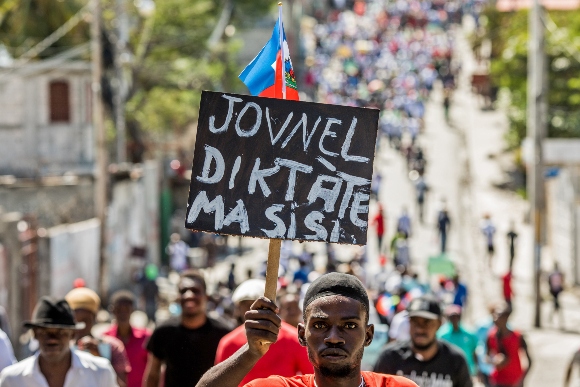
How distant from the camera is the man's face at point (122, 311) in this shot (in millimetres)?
9094

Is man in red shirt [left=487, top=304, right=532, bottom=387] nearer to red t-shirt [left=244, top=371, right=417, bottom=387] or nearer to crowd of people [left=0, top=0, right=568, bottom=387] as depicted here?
crowd of people [left=0, top=0, right=568, bottom=387]

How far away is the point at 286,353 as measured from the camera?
630 cm

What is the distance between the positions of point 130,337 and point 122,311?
21 cm

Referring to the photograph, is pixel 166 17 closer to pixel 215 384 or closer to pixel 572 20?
pixel 572 20

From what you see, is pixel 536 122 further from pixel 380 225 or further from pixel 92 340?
pixel 92 340

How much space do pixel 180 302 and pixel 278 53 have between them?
2623mm

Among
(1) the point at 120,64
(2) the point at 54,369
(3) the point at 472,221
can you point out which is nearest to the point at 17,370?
(2) the point at 54,369

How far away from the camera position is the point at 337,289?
4.23 m

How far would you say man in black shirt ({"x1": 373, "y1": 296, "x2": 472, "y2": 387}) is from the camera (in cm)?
701

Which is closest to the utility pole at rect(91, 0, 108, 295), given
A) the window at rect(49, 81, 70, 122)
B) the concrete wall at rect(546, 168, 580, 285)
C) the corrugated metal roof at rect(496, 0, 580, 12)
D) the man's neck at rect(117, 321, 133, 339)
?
the window at rect(49, 81, 70, 122)

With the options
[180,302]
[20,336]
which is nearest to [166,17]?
[20,336]

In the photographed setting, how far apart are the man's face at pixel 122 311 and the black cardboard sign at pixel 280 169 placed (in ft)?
15.3

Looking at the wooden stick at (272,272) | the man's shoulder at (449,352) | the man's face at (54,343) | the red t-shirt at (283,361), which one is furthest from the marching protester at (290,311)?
the wooden stick at (272,272)

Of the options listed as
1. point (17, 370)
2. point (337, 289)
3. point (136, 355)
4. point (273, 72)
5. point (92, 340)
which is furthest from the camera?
point (136, 355)
